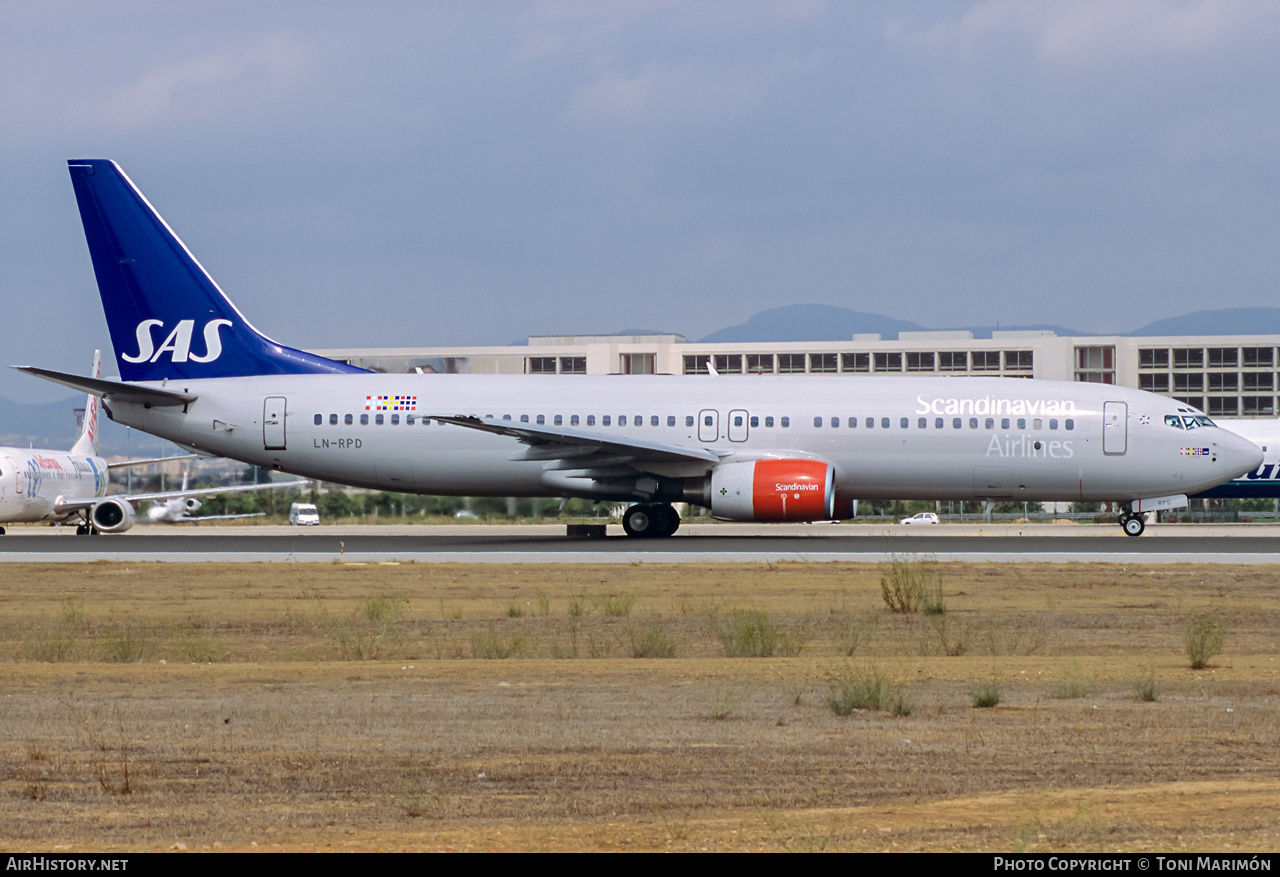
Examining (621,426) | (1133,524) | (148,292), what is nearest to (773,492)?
(621,426)

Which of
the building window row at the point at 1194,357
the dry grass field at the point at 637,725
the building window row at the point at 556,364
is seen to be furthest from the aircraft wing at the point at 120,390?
the building window row at the point at 1194,357

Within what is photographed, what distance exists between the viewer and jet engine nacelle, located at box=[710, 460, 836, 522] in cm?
3059

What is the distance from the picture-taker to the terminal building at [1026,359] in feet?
412

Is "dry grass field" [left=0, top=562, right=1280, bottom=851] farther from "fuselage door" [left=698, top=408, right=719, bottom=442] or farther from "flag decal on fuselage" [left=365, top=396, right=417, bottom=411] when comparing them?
"flag decal on fuselage" [left=365, top=396, right=417, bottom=411]

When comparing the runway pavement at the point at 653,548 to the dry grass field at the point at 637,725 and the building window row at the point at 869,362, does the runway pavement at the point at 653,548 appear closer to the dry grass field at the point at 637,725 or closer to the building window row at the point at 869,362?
the dry grass field at the point at 637,725

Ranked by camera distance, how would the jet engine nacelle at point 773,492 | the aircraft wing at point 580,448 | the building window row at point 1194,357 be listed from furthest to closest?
the building window row at point 1194,357
the aircraft wing at point 580,448
the jet engine nacelle at point 773,492

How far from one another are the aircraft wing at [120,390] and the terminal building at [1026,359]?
90.4m

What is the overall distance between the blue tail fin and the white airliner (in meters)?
0.05

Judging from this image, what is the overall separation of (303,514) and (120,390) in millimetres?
29685

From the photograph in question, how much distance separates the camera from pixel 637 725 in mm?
9891

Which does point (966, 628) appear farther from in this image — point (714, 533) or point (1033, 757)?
point (714, 533)

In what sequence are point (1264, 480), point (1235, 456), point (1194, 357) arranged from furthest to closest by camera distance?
point (1194, 357) → point (1264, 480) → point (1235, 456)

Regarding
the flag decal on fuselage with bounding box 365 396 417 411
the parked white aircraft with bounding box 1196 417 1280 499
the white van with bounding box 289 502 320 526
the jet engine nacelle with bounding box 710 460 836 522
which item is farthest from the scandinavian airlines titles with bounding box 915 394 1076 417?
the white van with bounding box 289 502 320 526

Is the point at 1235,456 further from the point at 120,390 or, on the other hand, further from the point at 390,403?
the point at 120,390
